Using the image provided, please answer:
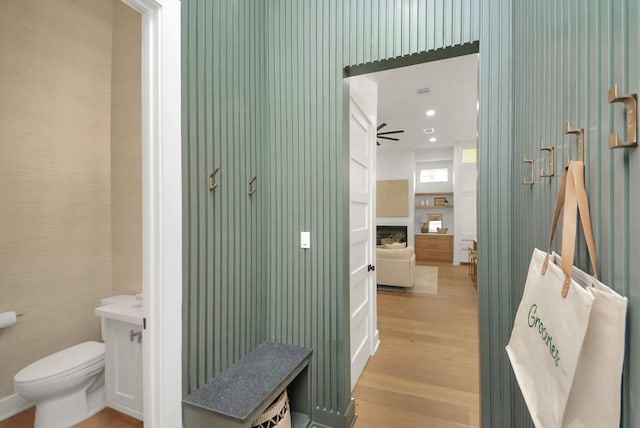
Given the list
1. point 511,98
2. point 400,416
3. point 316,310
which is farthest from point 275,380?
point 511,98

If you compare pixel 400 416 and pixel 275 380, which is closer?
pixel 275 380

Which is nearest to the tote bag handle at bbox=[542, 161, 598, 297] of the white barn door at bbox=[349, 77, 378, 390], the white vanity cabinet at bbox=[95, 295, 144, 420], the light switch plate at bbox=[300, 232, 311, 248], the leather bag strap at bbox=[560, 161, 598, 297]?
the leather bag strap at bbox=[560, 161, 598, 297]

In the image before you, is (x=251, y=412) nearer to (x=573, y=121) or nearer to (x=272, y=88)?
(x=573, y=121)

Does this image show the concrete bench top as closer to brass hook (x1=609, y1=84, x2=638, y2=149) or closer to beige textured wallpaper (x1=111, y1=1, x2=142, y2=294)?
beige textured wallpaper (x1=111, y1=1, x2=142, y2=294)

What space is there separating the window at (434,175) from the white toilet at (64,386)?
850cm

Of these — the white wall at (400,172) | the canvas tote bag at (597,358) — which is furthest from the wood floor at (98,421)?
the white wall at (400,172)

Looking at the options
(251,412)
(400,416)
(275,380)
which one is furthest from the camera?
(400,416)

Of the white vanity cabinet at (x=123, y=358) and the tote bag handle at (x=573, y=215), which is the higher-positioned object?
the tote bag handle at (x=573, y=215)

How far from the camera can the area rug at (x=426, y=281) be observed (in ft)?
16.8

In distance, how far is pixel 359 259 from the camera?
8.13 feet

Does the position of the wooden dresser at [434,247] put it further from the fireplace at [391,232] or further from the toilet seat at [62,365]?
the toilet seat at [62,365]

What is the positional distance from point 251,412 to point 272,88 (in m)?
1.87

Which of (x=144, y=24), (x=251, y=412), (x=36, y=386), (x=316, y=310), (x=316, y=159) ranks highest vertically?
(x=144, y=24)

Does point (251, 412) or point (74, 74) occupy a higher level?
point (74, 74)
